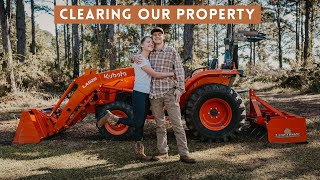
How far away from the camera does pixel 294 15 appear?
3278cm

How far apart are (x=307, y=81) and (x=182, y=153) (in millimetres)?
13208

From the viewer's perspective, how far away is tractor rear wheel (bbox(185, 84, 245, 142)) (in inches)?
249

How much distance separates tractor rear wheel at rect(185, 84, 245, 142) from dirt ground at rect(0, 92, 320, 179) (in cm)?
18

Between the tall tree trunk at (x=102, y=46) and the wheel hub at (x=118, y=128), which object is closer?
the wheel hub at (x=118, y=128)

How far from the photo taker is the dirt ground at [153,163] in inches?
178

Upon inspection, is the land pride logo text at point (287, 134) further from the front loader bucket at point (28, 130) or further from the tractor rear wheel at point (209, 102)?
the front loader bucket at point (28, 130)

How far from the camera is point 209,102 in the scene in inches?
256

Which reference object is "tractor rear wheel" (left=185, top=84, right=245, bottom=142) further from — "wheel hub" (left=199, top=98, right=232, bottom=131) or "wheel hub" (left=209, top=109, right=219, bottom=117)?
"wheel hub" (left=209, top=109, right=219, bottom=117)

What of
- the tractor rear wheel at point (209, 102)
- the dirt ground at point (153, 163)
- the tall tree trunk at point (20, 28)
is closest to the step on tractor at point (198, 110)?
the tractor rear wheel at point (209, 102)

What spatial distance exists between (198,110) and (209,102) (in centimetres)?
28

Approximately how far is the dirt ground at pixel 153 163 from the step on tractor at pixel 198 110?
20 centimetres

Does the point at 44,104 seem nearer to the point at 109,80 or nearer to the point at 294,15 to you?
the point at 109,80

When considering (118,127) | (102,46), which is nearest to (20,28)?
(102,46)

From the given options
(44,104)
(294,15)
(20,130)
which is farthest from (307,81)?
(294,15)
